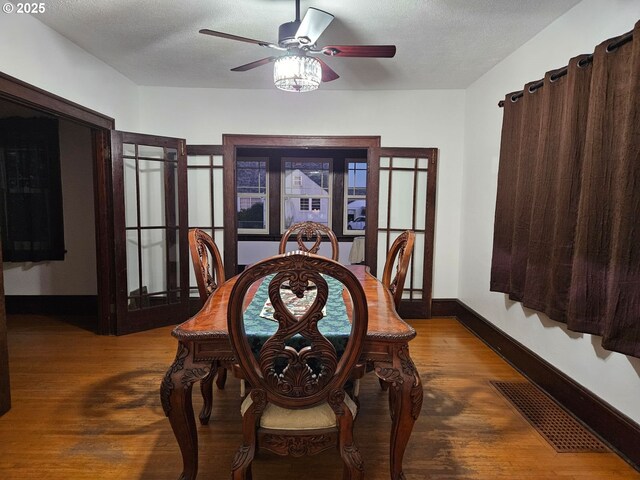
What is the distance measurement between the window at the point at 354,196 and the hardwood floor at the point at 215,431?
332 centimetres

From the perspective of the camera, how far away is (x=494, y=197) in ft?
10.8

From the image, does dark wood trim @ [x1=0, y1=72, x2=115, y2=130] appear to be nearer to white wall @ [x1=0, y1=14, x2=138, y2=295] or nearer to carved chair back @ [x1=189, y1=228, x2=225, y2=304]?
white wall @ [x1=0, y1=14, x2=138, y2=295]

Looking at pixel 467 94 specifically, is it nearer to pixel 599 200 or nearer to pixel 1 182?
pixel 599 200

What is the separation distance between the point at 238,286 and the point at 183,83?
11.2ft

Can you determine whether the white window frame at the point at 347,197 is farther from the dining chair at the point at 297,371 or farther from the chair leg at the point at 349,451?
the chair leg at the point at 349,451

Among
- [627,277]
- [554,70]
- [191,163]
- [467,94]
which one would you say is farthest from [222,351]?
[467,94]

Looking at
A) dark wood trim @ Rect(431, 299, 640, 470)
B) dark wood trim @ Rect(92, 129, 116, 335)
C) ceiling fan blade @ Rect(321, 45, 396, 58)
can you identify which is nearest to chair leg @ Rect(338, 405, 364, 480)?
dark wood trim @ Rect(431, 299, 640, 470)

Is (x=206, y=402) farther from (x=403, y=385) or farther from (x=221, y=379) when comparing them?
(x=403, y=385)

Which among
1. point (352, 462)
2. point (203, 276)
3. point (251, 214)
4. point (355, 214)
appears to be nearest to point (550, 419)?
point (352, 462)

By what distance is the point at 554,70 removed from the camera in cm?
234

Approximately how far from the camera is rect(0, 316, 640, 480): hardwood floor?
1.77 m

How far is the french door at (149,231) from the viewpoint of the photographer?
349cm

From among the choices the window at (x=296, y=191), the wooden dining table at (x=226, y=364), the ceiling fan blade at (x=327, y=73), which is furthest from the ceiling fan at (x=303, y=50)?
the window at (x=296, y=191)

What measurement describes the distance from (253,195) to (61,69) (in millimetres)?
3541
